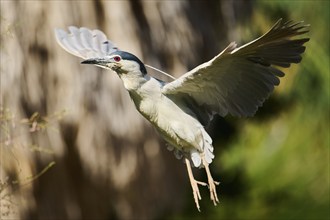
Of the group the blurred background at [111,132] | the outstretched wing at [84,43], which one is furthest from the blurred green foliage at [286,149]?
the outstretched wing at [84,43]

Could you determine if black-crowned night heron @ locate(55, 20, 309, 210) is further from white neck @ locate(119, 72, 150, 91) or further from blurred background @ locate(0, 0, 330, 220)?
blurred background @ locate(0, 0, 330, 220)

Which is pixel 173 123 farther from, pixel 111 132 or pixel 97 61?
pixel 111 132

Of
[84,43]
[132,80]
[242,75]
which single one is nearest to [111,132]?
[84,43]

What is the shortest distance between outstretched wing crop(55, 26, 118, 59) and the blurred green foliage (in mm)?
4727

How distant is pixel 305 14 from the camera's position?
35.7 feet

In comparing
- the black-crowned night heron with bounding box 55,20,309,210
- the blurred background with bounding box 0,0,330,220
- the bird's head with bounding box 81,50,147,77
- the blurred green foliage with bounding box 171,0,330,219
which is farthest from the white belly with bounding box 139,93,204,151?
the blurred green foliage with bounding box 171,0,330,219

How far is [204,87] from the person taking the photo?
4.56 meters

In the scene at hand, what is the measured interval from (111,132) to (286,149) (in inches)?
127

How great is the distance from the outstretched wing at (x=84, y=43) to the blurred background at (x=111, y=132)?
3.27ft

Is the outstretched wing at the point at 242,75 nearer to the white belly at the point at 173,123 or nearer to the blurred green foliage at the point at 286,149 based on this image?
the white belly at the point at 173,123

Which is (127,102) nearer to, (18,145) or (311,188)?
(18,145)

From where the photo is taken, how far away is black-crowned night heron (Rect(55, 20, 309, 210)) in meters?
4.32

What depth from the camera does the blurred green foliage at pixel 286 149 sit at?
10227 mm

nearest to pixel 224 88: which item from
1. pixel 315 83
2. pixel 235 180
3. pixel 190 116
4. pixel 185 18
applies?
pixel 190 116
